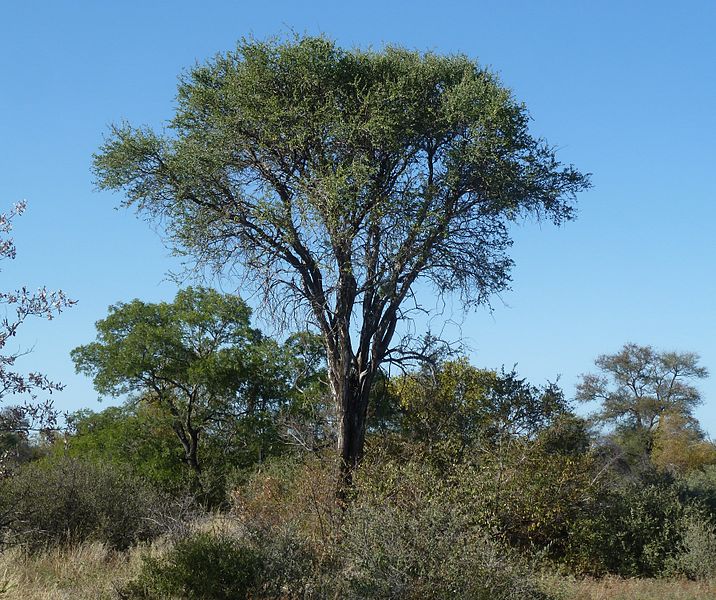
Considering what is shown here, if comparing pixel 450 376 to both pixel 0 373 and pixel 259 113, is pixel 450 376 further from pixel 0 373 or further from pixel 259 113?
pixel 0 373

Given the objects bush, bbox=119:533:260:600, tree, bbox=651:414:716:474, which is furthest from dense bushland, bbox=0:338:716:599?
tree, bbox=651:414:716:474

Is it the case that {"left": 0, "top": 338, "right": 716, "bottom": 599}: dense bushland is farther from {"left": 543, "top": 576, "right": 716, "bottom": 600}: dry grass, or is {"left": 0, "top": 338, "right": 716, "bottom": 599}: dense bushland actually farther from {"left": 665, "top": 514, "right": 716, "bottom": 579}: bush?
{"left": 543, "top": 576, "right": 716, "bottom": 600}: dry grass

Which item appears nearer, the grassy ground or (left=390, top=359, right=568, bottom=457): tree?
the grassy ground

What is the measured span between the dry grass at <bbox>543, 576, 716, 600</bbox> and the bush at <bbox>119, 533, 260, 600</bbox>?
13.2ft

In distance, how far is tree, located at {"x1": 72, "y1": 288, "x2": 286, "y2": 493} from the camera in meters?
29.1

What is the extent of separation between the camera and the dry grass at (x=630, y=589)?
12578 millimetres

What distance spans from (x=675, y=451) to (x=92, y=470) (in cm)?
3576

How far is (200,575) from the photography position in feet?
34.1

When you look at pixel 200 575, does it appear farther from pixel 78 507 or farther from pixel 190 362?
pixel 190 362

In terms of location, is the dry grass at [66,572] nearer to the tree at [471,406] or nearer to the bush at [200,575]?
the bush at [200,575]

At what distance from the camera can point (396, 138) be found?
56.6 ft

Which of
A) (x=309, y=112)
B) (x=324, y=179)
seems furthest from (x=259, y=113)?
(x=324, y=179)

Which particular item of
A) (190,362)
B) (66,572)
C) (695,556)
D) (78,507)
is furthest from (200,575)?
(190,362)

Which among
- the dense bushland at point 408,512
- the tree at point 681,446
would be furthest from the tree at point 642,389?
the dense bushland at point 408,512
